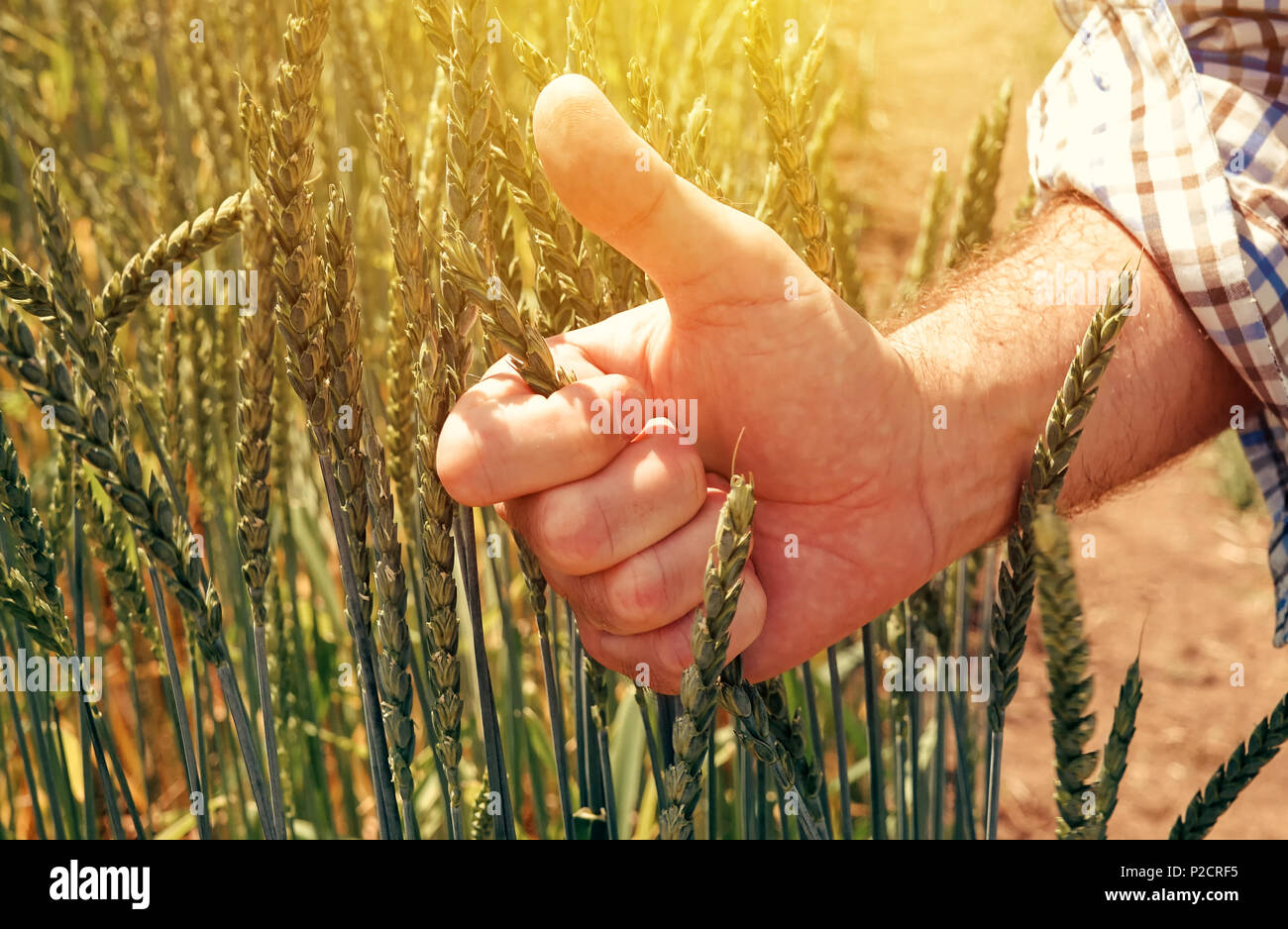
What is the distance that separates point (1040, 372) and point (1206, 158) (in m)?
0.17

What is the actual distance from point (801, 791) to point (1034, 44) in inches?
109

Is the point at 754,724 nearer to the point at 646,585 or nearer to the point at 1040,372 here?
the point at 646,585

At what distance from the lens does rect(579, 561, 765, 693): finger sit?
0.55 metres

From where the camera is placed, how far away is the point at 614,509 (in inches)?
21.1

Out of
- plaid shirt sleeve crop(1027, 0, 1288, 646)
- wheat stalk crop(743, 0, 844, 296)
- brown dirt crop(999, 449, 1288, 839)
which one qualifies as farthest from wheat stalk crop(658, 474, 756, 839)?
brown dirt crop(999, 449, 1288, 839)

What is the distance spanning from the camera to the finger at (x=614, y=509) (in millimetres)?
533

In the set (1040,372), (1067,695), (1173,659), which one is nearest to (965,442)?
(1040,372)

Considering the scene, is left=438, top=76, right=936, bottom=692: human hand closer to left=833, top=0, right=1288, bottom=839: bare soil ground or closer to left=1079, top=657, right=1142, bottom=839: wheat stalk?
left=1079, top=657, right=1142, bottom=839: wheat stalk

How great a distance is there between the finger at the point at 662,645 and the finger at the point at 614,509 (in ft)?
0.16

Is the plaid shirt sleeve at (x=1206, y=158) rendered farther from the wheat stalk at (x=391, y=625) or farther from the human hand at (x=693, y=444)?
the wheat stalk at (x=391, y=625)

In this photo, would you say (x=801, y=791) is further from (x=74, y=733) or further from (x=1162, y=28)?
(x=74, y=733)

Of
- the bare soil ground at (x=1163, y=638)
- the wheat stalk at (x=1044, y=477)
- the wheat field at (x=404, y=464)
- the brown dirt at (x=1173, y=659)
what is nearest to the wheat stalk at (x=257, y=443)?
the wheat field at (x=404, y=464)
